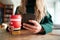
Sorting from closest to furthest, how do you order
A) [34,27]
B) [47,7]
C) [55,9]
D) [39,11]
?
[34,27] → [39,11] → [47,7] → [55,9]

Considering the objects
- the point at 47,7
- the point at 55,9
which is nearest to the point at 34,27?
the point at 47,7

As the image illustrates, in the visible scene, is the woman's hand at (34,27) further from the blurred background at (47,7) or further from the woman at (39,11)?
the blurred background at (47,7)


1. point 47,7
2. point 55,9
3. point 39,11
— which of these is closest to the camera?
point 39,11

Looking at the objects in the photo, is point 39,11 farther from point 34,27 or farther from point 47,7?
point 47,7

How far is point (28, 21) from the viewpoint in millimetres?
755

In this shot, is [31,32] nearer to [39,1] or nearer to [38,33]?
[38,33]

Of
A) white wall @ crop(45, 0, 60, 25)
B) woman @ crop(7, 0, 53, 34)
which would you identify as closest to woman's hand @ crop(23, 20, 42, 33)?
woman @ crop(7, 0, 53, 34)

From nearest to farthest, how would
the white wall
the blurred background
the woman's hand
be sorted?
the woman's hand → the blurred background → the white wall

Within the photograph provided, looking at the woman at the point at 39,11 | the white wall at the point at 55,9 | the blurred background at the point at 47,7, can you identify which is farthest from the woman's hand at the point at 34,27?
the white wall at the point at 55,9

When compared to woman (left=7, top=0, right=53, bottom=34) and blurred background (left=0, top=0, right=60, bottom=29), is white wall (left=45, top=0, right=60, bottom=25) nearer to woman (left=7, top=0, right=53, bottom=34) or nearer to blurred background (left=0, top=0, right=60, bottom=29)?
blurred background (left=0, top=0, right=60, bottom=29)

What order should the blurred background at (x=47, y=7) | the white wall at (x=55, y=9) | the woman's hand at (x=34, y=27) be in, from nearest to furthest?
the woman's hand at (x=34, y=27)
the blurred background at (x=47, y=7)
the white wall at (x=55, y=9)

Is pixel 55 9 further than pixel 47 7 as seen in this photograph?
Yes

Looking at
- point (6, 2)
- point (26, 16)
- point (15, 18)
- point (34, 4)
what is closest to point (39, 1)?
point (34, 4)

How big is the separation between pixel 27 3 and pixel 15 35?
336mm
